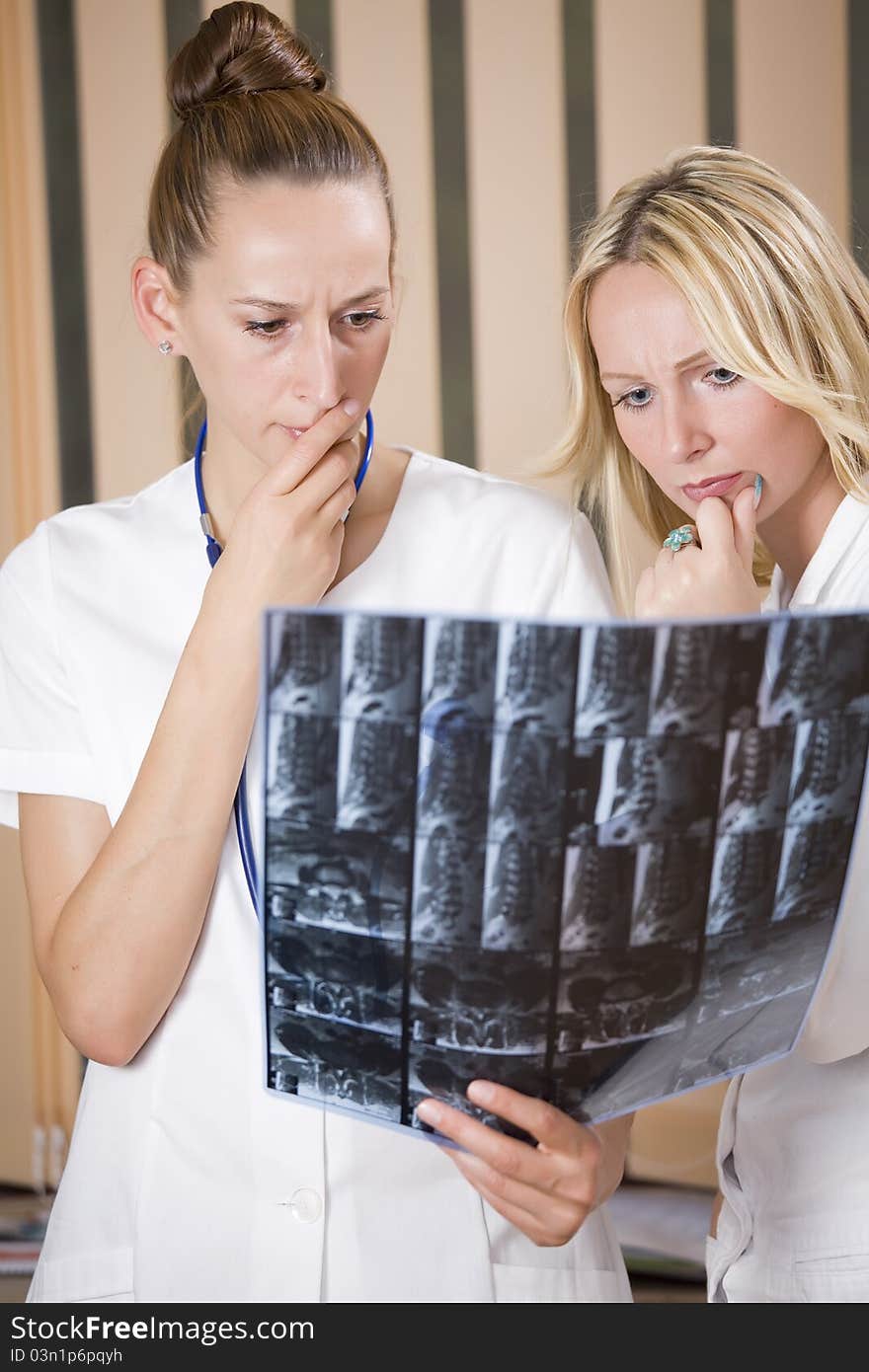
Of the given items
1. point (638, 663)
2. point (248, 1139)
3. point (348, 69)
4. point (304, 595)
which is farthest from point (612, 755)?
point (348, 69)

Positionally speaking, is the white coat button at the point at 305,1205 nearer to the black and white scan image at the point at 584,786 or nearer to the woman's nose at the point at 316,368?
the black and white scan image at the point at 584,786

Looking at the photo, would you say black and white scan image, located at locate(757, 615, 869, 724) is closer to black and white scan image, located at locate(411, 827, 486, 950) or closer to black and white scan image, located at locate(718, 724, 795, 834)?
black and white scan image, located at locate(718, 724, 795, 834)

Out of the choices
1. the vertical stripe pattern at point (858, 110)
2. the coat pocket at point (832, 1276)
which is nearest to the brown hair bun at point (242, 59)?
the coat pocket at point (832, 1276)

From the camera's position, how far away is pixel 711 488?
3.86ft

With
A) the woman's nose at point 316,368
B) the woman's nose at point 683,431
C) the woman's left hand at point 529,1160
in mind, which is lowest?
the woman's left hand at point 529,1160

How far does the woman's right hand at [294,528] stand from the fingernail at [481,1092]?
0.37 m

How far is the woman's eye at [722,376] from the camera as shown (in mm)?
1161

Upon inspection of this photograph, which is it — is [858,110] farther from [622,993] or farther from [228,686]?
[622,993]

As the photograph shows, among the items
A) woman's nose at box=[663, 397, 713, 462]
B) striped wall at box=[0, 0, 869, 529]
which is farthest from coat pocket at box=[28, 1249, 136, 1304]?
striped wall at box=[0, 0, 869, 529]

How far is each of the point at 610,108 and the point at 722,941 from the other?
2585mm

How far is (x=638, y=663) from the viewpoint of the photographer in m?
0.66

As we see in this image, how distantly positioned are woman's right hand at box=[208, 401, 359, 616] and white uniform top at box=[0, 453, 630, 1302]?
0.40ft

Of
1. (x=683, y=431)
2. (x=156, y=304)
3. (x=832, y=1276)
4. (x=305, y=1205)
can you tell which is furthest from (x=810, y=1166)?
(x=156, y=304)

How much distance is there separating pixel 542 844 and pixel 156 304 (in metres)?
0.77
